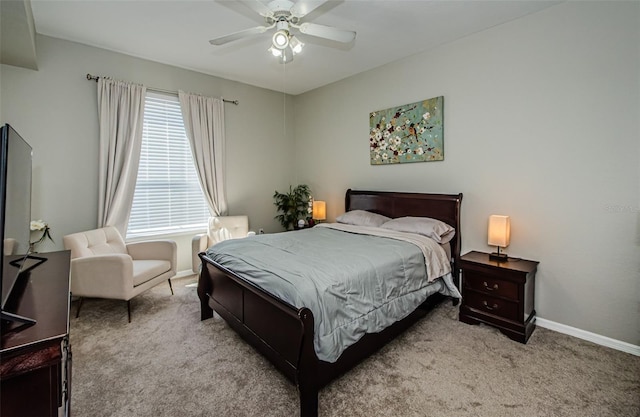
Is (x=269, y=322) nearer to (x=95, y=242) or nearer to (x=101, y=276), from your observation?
(x=101, y=276)

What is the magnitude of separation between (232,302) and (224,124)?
9.93 ft

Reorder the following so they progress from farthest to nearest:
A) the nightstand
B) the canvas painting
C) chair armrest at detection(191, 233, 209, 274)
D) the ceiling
Result: chair armrest at detection(191, 233, 209, 274), the canvas painting, the ceiling, the nightstand

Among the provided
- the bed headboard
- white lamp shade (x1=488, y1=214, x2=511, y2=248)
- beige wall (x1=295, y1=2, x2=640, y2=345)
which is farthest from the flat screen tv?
beige wall (x1=295, y1=2, x2=640, y2=345)

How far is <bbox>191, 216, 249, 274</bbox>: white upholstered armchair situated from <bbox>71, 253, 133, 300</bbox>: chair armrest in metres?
1.12

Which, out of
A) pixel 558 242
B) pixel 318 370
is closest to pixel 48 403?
pixel 318 370

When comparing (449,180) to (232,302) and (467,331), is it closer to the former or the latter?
(467,331)

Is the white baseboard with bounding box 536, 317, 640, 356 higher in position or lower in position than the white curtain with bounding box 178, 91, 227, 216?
lower

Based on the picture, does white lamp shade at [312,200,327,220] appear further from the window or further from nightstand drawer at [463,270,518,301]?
nightstand drawer at [463,270,518,301]

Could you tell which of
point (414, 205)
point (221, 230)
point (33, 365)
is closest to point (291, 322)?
point (33, 365)

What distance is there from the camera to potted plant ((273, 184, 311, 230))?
17.0 ft

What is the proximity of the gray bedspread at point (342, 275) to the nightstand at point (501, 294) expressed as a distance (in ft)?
0.63

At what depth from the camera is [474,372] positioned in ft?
7.00

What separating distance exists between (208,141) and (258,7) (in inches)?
99.7

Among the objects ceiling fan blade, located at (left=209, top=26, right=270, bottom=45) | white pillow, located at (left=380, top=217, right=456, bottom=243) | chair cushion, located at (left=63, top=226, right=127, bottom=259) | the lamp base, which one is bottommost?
the lamp base
